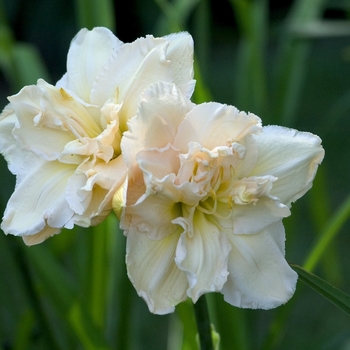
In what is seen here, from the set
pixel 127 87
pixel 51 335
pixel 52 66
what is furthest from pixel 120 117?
pixel 52 66

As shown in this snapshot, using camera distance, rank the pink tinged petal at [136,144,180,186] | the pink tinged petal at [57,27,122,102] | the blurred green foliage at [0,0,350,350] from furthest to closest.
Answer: the blurred green foliage at [0,0,350,350] < the pink tinged petal at [57,27,122,102] < the pink tinged petal at [136,144,180,186]

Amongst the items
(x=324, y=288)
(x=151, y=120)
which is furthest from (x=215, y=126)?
(x=324, y=288)

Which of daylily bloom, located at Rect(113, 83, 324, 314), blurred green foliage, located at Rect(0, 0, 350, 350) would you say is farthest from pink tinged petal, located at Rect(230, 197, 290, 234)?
blurred green foliage, located at Rect(0, 0, 350, 350)

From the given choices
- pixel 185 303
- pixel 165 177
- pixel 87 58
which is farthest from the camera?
pixel 185 303

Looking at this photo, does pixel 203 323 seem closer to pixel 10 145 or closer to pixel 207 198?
pixel 207 198

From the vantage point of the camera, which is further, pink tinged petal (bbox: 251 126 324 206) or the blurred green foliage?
the blurred green foliage

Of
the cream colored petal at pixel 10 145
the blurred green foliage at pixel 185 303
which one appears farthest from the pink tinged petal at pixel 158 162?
the blurred green foliage at pixel 185 303

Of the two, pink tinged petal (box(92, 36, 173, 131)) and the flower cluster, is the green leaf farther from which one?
pink tinged petal (box(92, 36, 173, 131))

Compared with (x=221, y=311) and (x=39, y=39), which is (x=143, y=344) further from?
(x=39, y=39)
